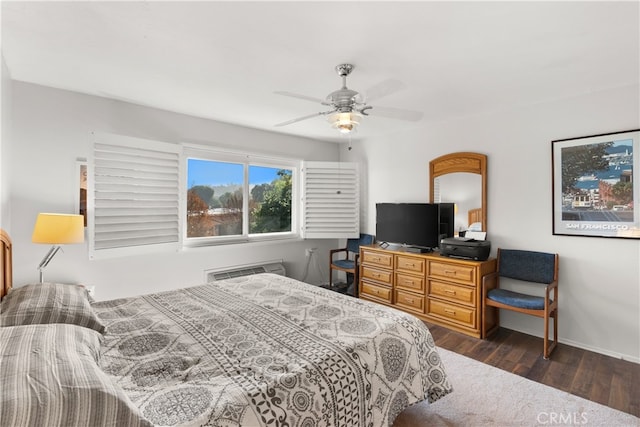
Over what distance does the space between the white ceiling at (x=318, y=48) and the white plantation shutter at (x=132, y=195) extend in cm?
52

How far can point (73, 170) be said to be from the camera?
9.48 feet

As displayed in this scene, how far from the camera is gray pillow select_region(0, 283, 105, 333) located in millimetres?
1545

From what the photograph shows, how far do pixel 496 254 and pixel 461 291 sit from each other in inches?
24.8

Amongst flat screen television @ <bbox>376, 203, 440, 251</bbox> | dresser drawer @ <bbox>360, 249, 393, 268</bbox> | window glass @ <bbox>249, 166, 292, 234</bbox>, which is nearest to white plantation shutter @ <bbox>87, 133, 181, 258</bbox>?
window glass @ <bbox>249, 166, 292, 234</bbox>

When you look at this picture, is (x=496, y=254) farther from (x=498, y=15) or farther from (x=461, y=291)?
(x=498, y=15)

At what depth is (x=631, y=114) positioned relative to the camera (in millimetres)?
2701

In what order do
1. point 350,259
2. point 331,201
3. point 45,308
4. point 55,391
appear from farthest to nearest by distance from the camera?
point 350,259
point 331,201
point 45,308
point 55,391

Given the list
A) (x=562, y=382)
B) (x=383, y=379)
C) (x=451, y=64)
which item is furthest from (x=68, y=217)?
(x=562, y=382)

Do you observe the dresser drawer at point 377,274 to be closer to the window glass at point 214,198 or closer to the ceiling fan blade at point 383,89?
the window glass at point 214,198

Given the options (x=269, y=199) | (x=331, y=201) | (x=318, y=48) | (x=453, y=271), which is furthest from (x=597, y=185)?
(x=269, y=199)

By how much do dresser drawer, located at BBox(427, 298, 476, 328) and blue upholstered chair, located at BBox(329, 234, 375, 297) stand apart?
1172 mm

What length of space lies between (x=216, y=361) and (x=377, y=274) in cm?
298

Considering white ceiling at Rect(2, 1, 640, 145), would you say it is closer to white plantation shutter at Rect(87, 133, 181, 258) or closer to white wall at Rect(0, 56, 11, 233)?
white wall at Rect(0, 56, 11, 233)

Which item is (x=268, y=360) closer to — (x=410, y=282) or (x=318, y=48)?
(x=318, y=48)
